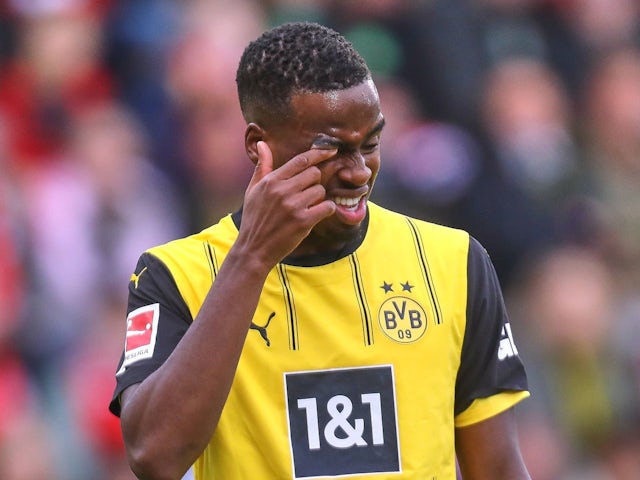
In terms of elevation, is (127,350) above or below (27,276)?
below

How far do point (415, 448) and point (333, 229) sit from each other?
617 millimetres

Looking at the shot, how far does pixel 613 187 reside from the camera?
26.3 ft

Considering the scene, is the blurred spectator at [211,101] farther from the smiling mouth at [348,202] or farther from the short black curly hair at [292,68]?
the smiling mouth at [348,202]

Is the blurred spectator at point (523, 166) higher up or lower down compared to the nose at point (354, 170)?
higher up

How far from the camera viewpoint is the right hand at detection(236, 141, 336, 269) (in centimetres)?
322

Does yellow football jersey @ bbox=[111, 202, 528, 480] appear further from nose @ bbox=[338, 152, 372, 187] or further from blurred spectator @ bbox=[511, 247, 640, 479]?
blurred spectator @ bbox=[511, 247, 640, 479]

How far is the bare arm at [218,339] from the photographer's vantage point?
10.4 ft

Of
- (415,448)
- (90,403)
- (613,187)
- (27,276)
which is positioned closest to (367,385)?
(415,448)

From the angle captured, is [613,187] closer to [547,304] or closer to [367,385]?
[547,304]

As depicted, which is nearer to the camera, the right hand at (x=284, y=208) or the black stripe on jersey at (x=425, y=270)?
the right hand at (x=284, y=208)

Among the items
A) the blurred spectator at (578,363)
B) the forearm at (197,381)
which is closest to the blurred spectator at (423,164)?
the blurred spectator at (578,363)

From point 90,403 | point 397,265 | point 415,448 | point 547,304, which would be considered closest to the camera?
point 415,448

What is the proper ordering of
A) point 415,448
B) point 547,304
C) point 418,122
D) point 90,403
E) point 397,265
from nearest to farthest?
point 415,448
point 397,265
point 90,403
point 547,304
point 418,122

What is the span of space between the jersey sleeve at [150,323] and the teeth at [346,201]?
0.49 m
